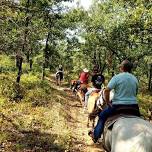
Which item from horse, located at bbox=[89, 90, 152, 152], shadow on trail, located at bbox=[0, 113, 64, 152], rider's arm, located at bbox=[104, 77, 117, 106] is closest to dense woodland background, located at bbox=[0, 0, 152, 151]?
shadow on trail, located at bbox=[0, 113, 64, 152]

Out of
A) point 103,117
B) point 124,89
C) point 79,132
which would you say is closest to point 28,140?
point 79,132

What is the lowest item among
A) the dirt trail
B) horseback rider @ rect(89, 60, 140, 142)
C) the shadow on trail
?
the dirt trail

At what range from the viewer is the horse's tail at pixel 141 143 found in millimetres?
6596

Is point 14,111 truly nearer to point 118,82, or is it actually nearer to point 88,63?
point 118,82

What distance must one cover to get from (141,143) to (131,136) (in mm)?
269

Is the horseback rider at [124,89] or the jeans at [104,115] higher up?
the horseback rider at [124,89]

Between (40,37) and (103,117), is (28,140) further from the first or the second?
(40,37)

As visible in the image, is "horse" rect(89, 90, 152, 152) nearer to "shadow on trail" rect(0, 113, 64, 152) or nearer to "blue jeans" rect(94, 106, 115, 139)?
"blue jeans" rect(94, 106, 115, 139)

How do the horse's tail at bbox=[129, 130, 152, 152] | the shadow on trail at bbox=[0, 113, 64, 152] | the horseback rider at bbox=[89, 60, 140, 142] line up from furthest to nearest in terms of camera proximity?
the shadow on trail at bbox=[0, 113, 64, 152]
the horseback rider at bbox=[89, 60, 140, 142]
the horse's tail at bbox=[129, 130, 152, 152]

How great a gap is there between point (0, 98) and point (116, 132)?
1190 cm

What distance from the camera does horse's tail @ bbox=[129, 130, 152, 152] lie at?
660 centimetres

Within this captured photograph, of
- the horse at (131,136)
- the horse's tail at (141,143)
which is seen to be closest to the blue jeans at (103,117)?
the horse at (131,136)

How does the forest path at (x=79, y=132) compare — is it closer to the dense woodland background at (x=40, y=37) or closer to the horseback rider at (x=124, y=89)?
the dense woodland background at (x=40, y=37)

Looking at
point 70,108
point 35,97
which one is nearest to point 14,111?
point 35,97
